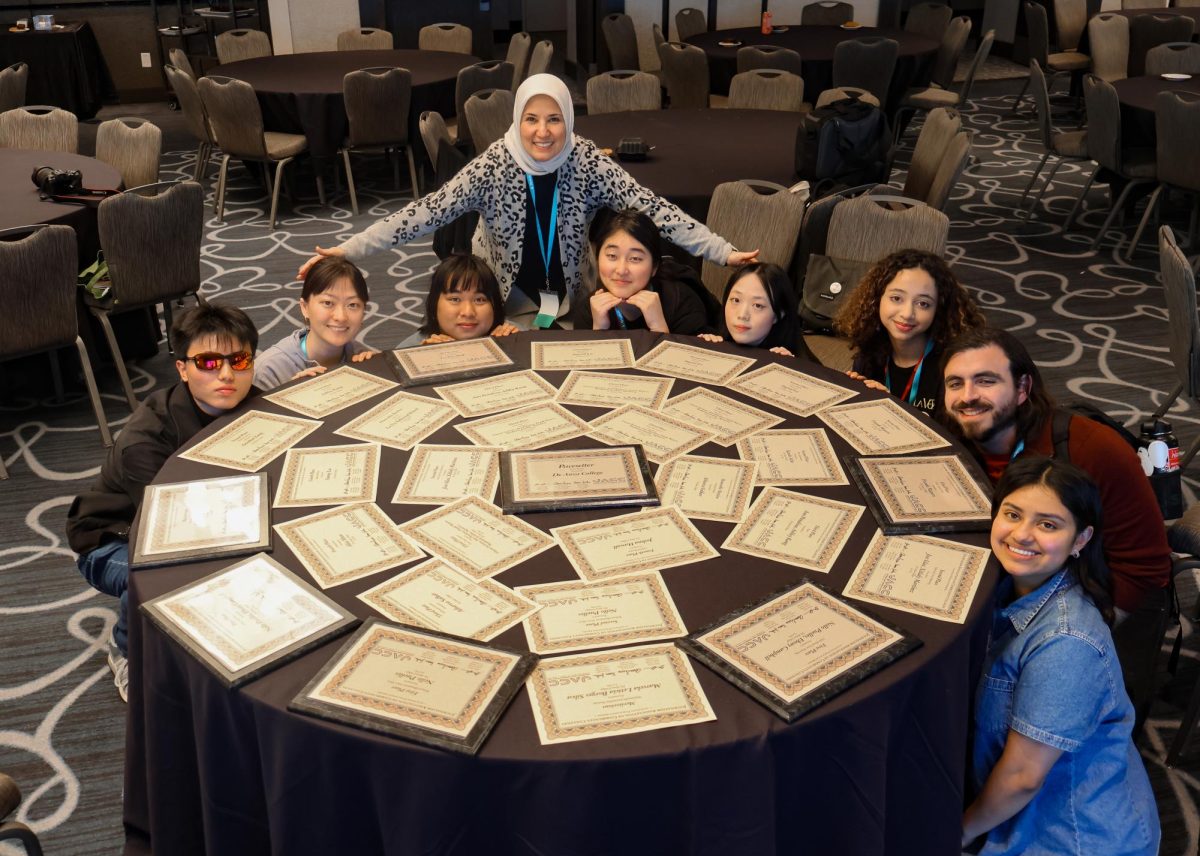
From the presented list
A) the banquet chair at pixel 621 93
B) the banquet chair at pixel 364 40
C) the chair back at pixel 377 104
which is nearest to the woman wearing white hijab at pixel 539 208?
the banquet chair at pixel 621 93

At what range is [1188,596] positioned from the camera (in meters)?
3.32

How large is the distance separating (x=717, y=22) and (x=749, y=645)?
951 cm

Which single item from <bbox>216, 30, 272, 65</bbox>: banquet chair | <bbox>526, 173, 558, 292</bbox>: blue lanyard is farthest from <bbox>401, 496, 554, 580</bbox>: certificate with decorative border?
<bbox>216, 30, 272, 65</bbox>: banquet chair

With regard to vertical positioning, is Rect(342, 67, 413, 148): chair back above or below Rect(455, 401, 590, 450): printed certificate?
above

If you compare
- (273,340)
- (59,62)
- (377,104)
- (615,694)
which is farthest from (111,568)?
(59,62)

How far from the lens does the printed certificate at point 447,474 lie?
2268mm

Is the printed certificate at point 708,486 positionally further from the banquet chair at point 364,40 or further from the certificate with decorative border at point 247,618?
the banquet chair at point 364,40

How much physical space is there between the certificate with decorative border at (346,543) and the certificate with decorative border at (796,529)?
0.63 m

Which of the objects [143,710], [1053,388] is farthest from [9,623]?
[1053,388]

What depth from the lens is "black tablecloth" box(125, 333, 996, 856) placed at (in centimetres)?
160

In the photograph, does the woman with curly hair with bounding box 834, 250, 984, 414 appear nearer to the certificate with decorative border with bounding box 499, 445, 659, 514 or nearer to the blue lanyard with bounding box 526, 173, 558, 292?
the certificate with decorative border with bounding box 499, 445, 659, 514

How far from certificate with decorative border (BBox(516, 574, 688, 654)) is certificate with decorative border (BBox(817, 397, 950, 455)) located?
768 millimetres

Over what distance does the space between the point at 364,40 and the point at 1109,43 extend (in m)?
5.61

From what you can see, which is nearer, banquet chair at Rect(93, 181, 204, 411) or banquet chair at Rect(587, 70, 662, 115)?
banquet chair at Rect(93, 181, 204, 411)
